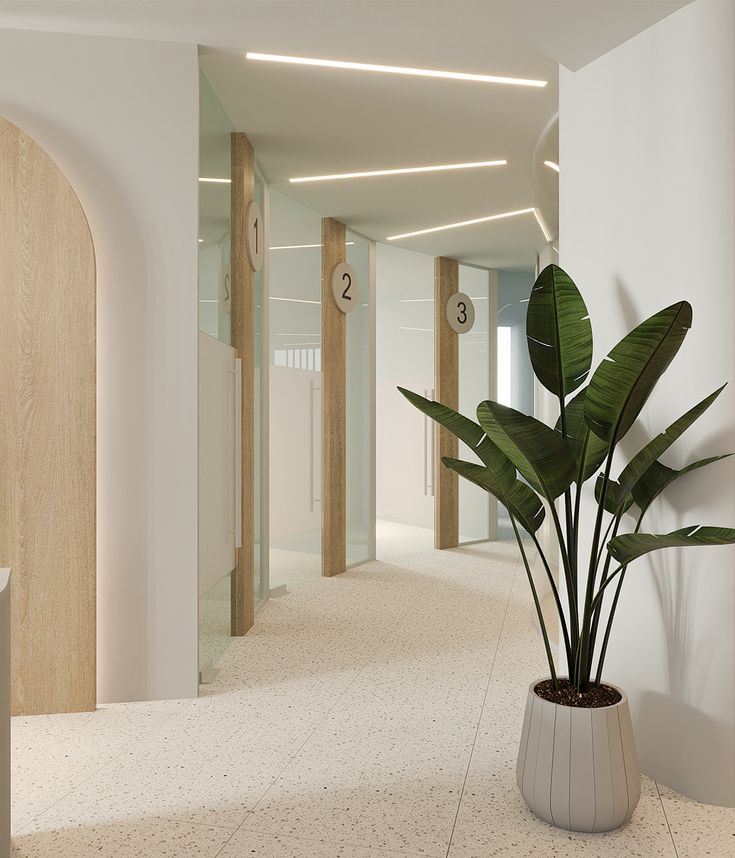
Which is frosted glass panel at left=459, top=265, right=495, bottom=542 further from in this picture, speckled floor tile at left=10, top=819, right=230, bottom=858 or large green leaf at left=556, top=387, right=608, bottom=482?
speckled floor tile at left=10, top=819, right=230, bottom=858

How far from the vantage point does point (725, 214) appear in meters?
2.16

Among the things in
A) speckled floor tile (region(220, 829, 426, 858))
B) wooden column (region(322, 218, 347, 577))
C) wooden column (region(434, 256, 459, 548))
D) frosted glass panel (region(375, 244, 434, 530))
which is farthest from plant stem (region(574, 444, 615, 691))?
frosted glass panel (region(375, 244, 434, 530))

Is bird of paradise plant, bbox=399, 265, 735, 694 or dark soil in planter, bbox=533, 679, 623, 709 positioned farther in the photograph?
dark soil in planter, bbox=533, 679, 623, 709

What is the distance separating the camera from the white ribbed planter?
1.98 meters

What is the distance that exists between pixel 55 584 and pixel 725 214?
2.51 meters

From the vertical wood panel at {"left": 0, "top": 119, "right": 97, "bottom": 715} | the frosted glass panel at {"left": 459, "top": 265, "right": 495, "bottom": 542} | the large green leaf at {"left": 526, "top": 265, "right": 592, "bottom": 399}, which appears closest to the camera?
the large green leaf at {"left": 526, "top": 265, "right": 592, "bottom": 399}

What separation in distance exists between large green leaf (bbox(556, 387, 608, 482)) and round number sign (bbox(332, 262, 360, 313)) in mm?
3448

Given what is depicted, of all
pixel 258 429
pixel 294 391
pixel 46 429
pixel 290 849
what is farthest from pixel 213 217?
pixel 290 849

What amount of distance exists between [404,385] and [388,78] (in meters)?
3.77

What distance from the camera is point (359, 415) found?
5.95 meters

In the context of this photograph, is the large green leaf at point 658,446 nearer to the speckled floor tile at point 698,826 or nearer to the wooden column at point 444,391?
the speckled floor tile at point 698,826

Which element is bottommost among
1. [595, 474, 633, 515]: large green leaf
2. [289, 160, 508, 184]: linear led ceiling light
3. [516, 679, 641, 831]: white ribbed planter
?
[516, 679, 641, 831]: white ribbed planter

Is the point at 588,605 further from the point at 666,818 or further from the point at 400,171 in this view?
the point at 400,171

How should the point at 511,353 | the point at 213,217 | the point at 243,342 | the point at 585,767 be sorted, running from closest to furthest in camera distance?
1. the point at 585,767
2. the point at 213,217
3. the point at 243,342
4. the point at 511,353
